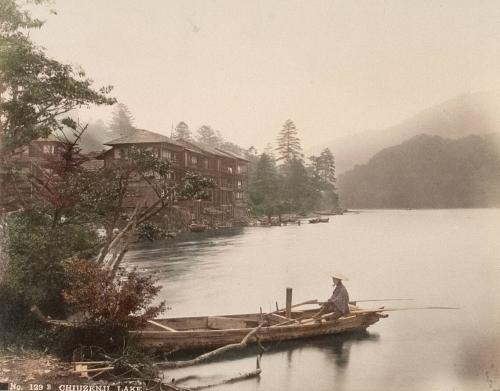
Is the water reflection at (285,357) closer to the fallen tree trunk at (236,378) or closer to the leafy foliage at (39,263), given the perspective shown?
the fallen tree trunk at (236,378)

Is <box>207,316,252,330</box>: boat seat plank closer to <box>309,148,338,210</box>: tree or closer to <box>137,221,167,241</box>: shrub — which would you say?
<box>137,221,167,241</box>: shrub

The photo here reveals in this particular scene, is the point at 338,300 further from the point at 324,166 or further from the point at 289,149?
the point at 324,166

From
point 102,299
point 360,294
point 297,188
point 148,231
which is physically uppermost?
point 297,188

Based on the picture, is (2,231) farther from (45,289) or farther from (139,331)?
(139,331)

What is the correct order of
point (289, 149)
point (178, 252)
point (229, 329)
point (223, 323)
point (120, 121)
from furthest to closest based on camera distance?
point (120, 121)
point (289, 149)
point (178, 252)
point (223, 323)
point (229, 329)

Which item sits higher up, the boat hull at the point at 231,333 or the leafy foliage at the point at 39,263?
the leafy foliage at the point at 39,263

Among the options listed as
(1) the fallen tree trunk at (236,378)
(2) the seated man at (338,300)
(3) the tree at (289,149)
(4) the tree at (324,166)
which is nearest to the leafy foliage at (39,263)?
(1) the fallen tree trunk at (236,378)

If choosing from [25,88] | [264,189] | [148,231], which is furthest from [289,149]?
[25,88]
